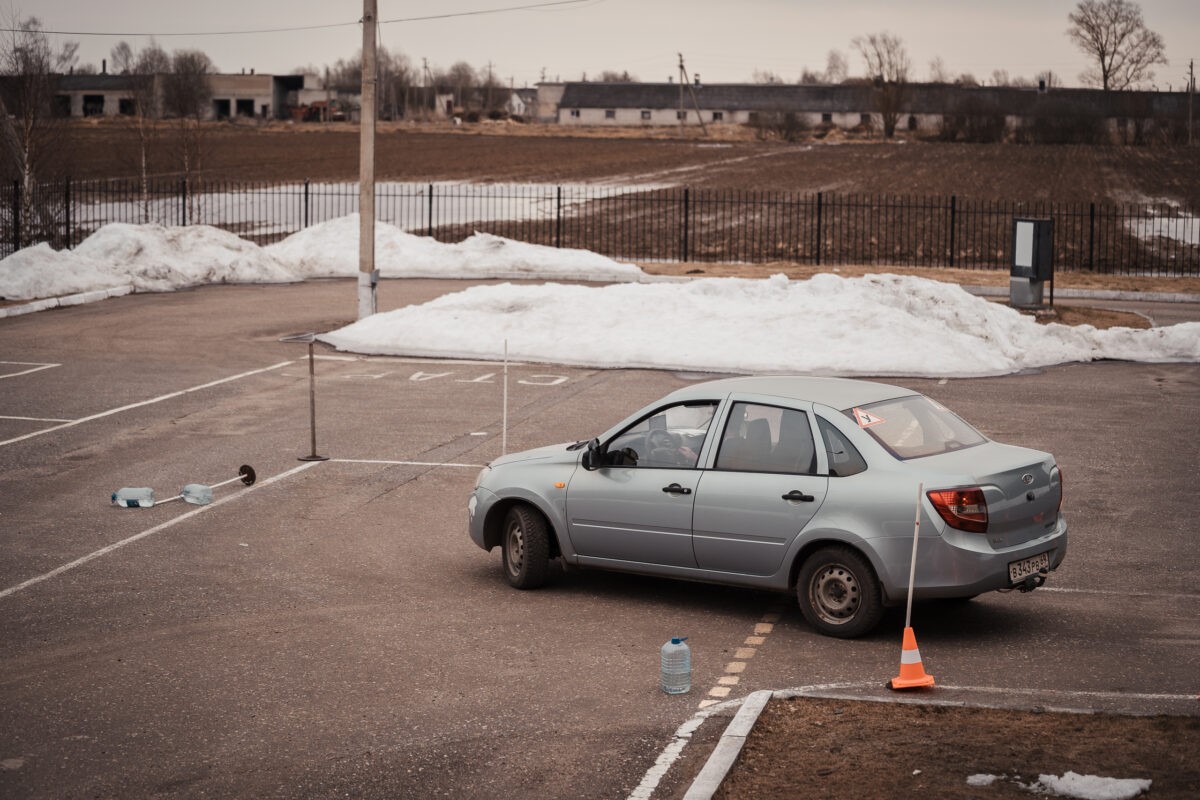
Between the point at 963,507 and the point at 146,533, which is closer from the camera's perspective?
the point at 963,507

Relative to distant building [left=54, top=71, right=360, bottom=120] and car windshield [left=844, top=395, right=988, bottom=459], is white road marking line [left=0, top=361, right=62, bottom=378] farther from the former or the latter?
distant building [left=54, top=71, right=360, bottom=120]

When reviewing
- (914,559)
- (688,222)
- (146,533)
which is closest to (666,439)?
(914,559)

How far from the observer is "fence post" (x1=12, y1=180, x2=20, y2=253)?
35.9 meters

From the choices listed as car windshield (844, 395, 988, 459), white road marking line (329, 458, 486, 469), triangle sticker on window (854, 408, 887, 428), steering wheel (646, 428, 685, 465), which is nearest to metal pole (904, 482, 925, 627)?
car windshield (844, 395, 988, 459)

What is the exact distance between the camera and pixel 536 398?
19.8 m

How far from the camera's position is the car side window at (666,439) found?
10.4 metres

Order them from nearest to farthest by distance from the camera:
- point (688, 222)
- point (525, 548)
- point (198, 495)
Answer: point (525, 548), point (198, 495), point (688, 222)

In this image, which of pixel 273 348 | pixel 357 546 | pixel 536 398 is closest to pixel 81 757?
pixel 357 546

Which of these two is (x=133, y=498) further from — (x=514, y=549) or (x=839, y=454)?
(x=839, y=454)

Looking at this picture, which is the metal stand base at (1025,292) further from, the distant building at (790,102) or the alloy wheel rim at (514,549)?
the distant building at (790,102)

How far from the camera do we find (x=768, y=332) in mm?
23203

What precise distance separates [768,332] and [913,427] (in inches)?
522

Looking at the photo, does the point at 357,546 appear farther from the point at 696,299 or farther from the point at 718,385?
the point at 696,299

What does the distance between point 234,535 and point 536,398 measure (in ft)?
24.9
